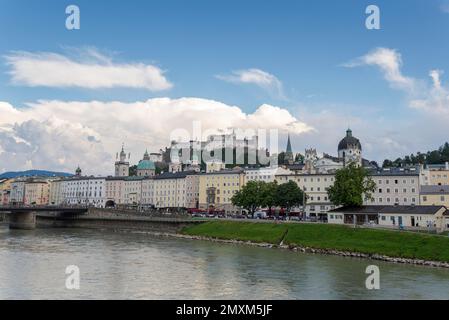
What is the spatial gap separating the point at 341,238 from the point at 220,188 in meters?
72.8

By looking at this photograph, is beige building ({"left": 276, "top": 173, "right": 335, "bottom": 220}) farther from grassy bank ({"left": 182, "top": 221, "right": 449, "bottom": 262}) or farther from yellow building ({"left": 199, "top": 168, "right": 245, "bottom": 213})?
grassy bank ({"left": 182, "top": 221, "right": 449, "bottom": 262})

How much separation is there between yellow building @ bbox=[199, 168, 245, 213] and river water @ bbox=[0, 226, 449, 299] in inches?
2765

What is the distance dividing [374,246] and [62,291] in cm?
3503

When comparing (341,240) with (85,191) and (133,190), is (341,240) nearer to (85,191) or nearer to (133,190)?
(133,190)

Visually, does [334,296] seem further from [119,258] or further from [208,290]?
[119,258]

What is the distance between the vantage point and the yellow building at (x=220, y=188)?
127500 mm

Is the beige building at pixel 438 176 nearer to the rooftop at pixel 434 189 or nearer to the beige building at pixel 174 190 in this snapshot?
the rooftop at pixel 434 189

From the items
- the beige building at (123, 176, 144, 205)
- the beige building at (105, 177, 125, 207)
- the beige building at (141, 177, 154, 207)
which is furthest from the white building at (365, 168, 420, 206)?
the beige building at (105, 177, 125, 207)

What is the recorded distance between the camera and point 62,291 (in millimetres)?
32188

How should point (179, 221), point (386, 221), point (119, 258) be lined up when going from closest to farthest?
point (119, 258), point (386, 221), point (179, 221)

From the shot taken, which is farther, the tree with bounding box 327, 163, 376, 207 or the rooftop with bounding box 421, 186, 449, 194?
the rooftop with bounding box 421, 186, 449, 194

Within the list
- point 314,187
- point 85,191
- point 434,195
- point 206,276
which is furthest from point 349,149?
point 85,191

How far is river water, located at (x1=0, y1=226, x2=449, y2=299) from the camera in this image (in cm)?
3206
